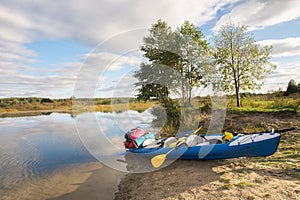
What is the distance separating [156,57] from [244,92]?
6927 millimetres

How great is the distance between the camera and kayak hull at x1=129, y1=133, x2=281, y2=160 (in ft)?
16.4

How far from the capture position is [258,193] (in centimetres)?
370

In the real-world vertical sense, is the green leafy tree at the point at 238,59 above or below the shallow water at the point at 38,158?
above

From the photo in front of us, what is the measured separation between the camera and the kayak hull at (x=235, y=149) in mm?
4988

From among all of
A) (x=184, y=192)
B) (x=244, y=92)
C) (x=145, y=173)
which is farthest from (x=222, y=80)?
(x=184, y=192)

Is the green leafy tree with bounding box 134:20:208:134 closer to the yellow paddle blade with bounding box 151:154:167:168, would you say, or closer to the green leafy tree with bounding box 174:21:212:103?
the green leafy tree with bounding box 174:21:212:103

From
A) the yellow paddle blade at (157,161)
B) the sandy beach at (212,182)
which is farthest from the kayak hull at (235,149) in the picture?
the yellow paddle blade at (157,161)

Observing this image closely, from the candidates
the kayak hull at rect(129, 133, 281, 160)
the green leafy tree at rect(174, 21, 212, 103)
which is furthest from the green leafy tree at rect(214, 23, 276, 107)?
the kayak hull at rect(129, 133, 281, 160)

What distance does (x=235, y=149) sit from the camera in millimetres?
5262

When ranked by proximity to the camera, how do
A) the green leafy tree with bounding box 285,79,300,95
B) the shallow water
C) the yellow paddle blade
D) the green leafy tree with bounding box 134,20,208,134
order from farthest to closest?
1. the green leafy tree with bounding box 285,79,300,95
2. the green leafy tree with bounding box 134,20,208,134
3. the shallow water
4. the yellow paddle blade

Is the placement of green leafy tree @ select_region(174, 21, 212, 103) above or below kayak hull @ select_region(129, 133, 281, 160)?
above

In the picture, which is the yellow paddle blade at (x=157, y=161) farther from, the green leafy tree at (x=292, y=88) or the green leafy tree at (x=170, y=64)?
the green leafy tree at (x=292, y=88)

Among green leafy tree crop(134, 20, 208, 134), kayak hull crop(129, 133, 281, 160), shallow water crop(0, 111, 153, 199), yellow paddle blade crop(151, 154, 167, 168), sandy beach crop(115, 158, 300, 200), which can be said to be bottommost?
shallow water crop(0, 111, 153, 199)

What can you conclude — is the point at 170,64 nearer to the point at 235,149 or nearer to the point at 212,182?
the point at 235,149
